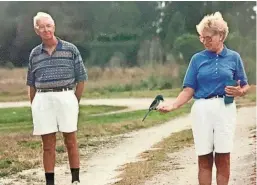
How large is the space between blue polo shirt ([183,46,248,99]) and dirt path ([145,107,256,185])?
1.65 meters

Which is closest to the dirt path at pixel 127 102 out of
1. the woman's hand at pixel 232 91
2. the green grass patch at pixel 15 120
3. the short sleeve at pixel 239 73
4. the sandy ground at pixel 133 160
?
the sandy ground at pixel 133 160

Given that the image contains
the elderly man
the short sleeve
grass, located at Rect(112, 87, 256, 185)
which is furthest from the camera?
grass, located at Rect(112, 87, 256, 185)

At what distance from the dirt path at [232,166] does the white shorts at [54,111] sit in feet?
3.83

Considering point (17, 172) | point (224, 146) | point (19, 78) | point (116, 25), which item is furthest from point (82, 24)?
point (224, 146)

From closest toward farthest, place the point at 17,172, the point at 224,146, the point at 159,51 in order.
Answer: the point at 224,146 → the point at 17,172 → the point at 159,51

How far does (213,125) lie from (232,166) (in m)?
2.81

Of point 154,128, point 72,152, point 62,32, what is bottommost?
point 154,128

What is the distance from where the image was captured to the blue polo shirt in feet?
15.4

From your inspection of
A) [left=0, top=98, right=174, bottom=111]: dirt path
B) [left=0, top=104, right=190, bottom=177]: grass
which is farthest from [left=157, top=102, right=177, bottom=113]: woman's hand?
[left=0, top=98, right=174, bottom=111]: dirt path

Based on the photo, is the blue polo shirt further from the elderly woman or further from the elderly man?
the elderly man

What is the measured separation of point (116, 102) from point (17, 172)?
989 centimetres

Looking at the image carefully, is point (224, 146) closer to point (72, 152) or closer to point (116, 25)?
point (72, 152)

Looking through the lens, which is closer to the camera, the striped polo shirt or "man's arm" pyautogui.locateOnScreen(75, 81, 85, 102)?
the striped polo shirt

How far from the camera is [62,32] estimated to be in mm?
8500
